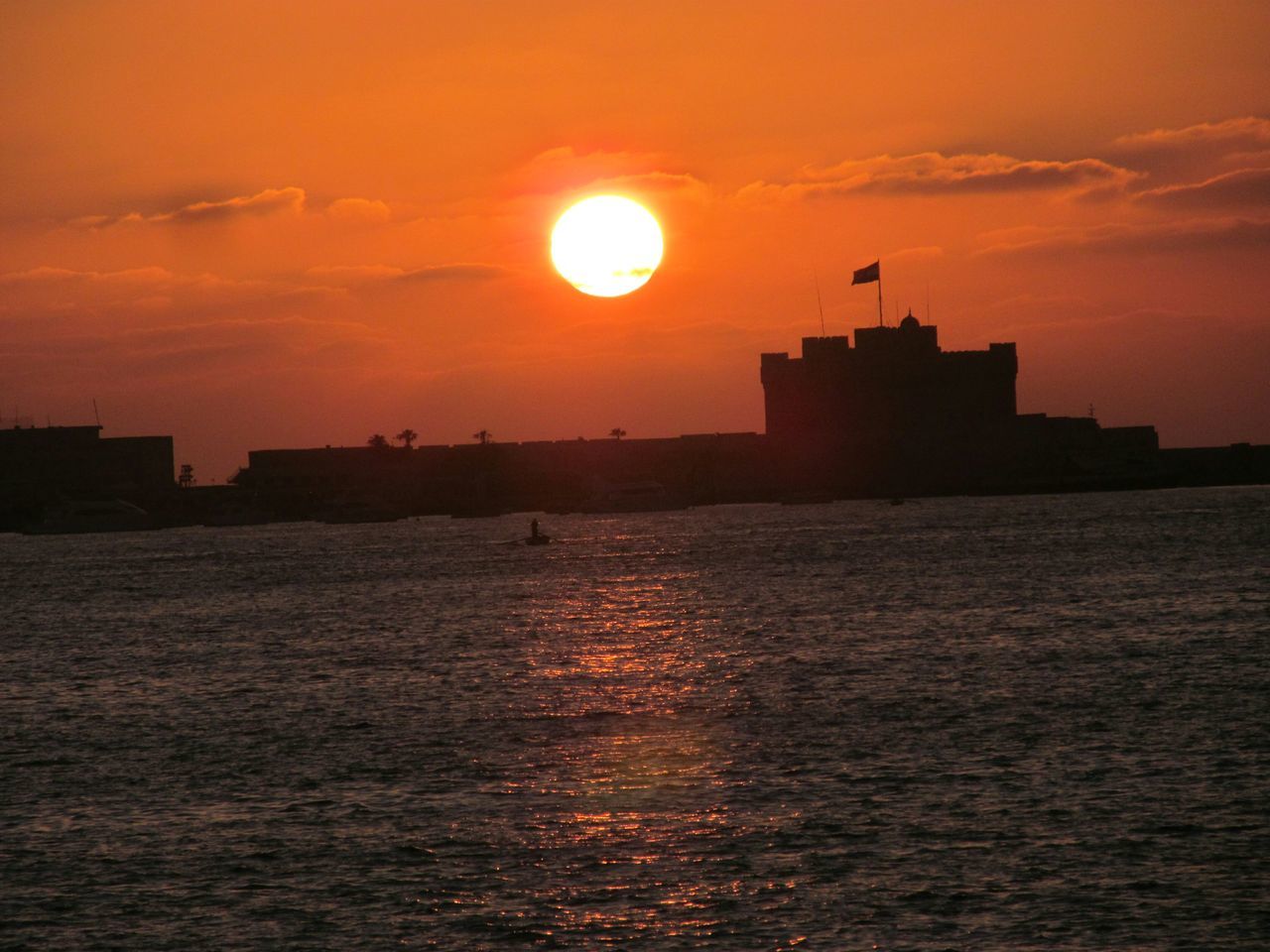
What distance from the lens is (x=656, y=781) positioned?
107 feet

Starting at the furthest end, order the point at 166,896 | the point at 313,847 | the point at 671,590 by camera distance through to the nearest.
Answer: the point at 671,590, the point at 313,847, the point at 166,896

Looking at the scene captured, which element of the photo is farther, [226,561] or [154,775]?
[226,561]

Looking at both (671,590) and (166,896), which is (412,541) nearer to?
(671,590)

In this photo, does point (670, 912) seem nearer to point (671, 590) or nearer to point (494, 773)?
point (494, 773)

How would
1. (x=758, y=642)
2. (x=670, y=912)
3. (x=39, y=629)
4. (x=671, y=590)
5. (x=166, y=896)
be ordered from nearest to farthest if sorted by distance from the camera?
(x=670, y=912) → (x=166, y=896) → (x=758, y=642) → (x=39, y=629) → (x=671, y=590)

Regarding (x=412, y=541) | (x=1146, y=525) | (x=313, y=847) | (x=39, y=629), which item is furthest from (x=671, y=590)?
(x=412, y=541)

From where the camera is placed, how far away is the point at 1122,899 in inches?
917

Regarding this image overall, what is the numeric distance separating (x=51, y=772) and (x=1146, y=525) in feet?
481

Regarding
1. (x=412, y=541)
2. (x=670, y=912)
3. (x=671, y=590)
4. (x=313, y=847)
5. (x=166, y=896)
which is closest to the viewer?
(x=670, y=912)

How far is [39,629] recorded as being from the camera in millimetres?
80062

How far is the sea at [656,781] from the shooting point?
23.2 meters

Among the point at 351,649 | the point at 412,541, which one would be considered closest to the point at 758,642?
the point at 351,649

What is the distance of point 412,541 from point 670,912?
175177 mm

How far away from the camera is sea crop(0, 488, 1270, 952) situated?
76.1 ft
